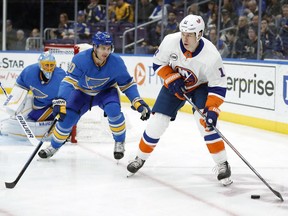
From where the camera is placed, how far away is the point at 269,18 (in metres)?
8.23

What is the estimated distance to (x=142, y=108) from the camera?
4.79 metres

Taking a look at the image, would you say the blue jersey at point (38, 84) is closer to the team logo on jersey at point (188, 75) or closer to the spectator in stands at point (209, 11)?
the team logo on jersey at point (188, 75)

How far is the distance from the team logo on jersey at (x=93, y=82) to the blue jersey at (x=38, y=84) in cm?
115

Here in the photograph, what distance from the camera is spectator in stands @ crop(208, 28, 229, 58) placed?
8856 millimetres

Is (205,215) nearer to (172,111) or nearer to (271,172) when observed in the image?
(172,111)

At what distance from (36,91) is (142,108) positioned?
163 cm

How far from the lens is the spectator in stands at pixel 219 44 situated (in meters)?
8.86

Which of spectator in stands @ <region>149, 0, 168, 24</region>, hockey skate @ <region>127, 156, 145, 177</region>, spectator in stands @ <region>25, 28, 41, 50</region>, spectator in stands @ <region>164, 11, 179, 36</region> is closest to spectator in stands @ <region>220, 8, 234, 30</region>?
spectator in stands @ <region>164, 11, 179, 36</region>

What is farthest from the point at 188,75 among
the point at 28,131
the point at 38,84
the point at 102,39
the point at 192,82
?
the point at 38,84

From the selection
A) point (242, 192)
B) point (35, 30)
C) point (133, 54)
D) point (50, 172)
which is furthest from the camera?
point (35, 30)

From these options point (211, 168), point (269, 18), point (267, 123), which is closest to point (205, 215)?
point (211, 168)

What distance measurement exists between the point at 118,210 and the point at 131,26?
24.8ft

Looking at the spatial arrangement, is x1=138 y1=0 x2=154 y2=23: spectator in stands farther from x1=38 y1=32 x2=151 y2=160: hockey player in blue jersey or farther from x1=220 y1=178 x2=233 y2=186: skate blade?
x1=220 y1=178 x2=233 y2=186: skate blade

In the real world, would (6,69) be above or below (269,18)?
below
